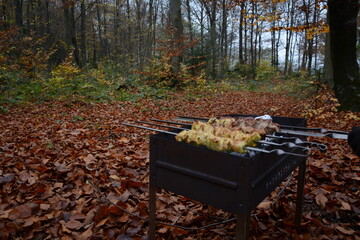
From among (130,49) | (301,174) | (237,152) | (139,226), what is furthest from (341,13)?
(130,49)

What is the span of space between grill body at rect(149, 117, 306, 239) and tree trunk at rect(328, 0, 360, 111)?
598 centimetres

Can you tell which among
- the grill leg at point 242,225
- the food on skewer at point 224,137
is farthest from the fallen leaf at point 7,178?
the grill leg at point 242,225

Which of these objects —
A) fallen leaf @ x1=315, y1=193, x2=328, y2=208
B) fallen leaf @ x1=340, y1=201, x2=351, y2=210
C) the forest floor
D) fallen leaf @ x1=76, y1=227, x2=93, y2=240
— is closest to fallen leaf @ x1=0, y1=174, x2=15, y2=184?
the forest floor

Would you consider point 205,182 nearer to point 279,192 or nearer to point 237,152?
point 237,152

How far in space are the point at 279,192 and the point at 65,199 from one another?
9.18 feet

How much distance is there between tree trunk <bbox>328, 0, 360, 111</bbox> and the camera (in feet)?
20.3

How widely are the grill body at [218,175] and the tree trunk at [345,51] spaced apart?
5.98m

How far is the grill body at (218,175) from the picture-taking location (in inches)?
58.9

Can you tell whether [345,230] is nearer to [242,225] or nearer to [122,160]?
[242,225]

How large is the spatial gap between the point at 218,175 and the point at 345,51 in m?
6.87

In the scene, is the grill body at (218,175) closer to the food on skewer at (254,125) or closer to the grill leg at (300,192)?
the food on skewer at (254,125)

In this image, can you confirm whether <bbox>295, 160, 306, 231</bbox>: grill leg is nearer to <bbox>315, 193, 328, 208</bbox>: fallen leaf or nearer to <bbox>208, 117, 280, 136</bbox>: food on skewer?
<bbox>315, 193, 328, 208</bbox>: fallen leaf

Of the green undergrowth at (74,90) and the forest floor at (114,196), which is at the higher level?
the green undergrowth at (74,90)

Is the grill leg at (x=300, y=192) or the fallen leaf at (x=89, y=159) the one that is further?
the fallen leaf at (x=89, y=159)
